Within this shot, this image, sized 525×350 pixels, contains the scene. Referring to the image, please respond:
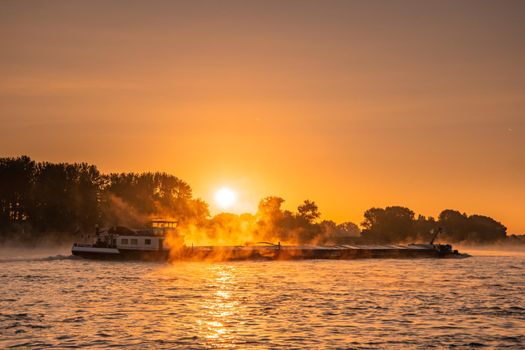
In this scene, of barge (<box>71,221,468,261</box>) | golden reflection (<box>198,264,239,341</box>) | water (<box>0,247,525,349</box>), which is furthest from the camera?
barge (<box>71,221,468,261</box>)

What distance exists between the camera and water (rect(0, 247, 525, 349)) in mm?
38844

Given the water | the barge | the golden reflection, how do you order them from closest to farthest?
the water < the golden reflection < the barge

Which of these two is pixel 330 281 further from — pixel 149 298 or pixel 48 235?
pixel 48 235

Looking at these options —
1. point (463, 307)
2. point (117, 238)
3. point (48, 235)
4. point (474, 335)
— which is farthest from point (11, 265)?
point (474, 335)

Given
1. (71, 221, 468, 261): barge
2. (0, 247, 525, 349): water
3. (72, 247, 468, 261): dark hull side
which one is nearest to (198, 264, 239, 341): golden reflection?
(0, 247, 525, 349): water

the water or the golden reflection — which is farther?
the golden reflection

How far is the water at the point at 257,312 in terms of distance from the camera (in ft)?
127

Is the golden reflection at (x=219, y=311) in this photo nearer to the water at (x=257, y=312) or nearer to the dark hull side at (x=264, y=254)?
the water at (x=257, y=312)

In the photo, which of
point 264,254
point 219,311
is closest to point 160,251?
point 264,254

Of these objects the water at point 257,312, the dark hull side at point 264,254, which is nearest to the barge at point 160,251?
the dark hull side at point 264,254

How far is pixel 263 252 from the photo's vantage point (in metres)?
146

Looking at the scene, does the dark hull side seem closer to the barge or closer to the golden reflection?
the barge

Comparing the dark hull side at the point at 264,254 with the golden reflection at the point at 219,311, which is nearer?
the golden reflection at the point at 219,311

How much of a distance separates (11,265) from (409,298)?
236 ft
